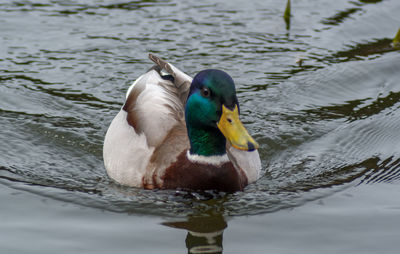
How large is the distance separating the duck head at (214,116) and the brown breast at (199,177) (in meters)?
0.13

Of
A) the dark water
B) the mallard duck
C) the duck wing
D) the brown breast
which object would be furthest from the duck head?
the dark water

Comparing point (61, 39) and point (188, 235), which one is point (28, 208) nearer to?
point (188, 235)

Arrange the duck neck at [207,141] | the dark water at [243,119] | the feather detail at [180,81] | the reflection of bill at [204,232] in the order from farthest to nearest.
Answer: the feather detail at [180,81] → the duck neck at [207,141] → the dark water at [243,119] → the reflection of bill at [204,232]

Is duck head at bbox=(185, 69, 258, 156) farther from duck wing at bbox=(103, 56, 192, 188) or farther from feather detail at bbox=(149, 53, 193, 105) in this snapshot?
feather detail at bbox=(149, 53, 193, 105)

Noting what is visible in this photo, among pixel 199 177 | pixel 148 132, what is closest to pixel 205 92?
pixel 199 177

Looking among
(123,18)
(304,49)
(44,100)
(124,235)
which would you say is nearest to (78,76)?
(44,100)

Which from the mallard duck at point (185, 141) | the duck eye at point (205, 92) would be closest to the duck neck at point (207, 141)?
the mallard duck at point (185, 141)

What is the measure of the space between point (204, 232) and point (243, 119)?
2890 mm

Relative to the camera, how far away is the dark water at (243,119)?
18.0ft

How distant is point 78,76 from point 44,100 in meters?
0.78

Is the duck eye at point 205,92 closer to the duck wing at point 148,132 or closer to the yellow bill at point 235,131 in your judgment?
the yellow bill at point 235,131

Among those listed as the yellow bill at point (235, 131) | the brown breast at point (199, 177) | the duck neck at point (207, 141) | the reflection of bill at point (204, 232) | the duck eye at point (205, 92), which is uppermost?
the duck eye at point (205, 92)

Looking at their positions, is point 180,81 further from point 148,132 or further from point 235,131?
point 235,131

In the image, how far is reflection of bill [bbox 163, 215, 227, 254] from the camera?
5204 mm
